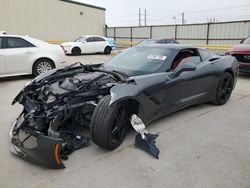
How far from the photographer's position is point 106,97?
2953 millimetres

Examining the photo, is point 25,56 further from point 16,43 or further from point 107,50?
point 107,50

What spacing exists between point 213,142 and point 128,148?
47.0 inches

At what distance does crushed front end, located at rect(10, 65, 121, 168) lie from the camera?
2.55 metres

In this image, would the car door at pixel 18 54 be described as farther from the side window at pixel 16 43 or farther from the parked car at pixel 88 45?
the parked car at pixel 88 45

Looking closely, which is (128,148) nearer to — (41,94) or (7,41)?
(41,94)

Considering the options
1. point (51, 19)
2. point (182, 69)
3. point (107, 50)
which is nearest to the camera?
point (182, 69)

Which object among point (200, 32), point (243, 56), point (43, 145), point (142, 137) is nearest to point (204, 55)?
point (142, 137)

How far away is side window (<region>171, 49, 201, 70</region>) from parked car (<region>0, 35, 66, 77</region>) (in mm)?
4832

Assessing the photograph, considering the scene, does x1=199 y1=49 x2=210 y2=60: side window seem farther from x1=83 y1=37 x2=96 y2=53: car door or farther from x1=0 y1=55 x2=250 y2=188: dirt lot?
x1=83 y1=37 x2=96 y2=53: car door

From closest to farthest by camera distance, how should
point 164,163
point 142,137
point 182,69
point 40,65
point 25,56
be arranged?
point 164,163 → point 142,137 → point 182,69 → point 25,56 → point 40,65

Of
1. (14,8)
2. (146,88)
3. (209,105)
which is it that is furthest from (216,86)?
(14,8)

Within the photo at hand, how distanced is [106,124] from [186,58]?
2.04 m

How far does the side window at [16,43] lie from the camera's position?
23.5 feet

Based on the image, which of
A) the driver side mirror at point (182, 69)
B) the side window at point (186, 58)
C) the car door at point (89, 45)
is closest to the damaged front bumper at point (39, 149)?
the driver side mirror at point (182, 69)
